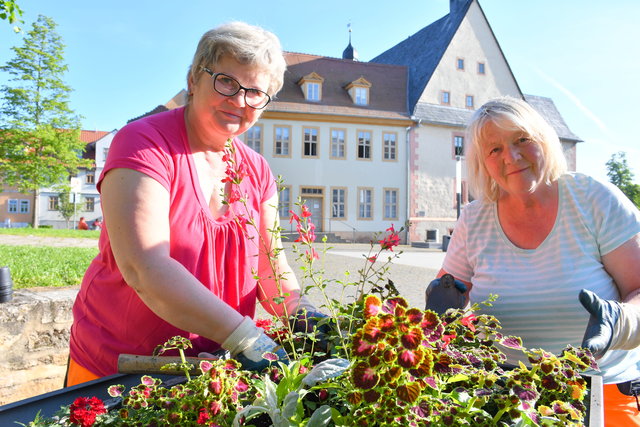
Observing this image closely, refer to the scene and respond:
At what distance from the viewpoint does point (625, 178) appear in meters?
37.0

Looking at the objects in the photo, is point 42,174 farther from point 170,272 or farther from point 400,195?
point 170,272

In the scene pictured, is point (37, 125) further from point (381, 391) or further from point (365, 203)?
point (381, 391)

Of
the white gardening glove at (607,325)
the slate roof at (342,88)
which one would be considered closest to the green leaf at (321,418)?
the white gardening glove at (607,325)

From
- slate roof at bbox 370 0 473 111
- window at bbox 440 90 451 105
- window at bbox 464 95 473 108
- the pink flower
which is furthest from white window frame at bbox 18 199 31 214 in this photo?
the pink flower

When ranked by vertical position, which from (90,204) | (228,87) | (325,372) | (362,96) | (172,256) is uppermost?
(362,96)

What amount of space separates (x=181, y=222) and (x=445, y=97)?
26403 millimetres

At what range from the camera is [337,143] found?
79.9ft

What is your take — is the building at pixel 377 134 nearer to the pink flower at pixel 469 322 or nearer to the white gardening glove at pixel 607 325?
the white gardening glove at pixel 607 325

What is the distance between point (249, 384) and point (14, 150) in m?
25.7

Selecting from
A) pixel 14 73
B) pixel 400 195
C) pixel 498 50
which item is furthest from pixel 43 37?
pixel 498 50

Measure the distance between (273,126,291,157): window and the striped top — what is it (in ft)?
72.2

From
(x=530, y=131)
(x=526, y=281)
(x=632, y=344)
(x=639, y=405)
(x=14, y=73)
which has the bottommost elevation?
(x=639, y=405)

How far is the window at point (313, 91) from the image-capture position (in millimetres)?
24203

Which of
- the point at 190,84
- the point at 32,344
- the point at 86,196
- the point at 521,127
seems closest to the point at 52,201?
the point at 86,196
